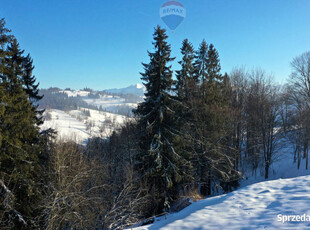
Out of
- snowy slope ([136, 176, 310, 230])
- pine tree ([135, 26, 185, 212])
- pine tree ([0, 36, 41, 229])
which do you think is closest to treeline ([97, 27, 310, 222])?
pine tree ([135, 26, 185, 212])

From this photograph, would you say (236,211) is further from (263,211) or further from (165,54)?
(165,54)

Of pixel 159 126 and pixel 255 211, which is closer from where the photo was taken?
pixel 255 211

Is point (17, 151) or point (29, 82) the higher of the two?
point (29, 82)

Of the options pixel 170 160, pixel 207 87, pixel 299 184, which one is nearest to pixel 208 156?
pixel 170 160

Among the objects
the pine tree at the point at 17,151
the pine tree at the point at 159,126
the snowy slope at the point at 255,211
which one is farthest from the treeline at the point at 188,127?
the pine tree at the point at 17,151

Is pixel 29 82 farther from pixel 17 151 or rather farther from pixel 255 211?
pixel 255 211

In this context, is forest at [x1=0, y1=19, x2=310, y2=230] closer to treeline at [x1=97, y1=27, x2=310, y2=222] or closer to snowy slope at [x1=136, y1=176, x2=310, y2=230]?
treeline at [x1=97, y1=27, x2=310, y2=222]

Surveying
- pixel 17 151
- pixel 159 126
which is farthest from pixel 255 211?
pixel 17 151

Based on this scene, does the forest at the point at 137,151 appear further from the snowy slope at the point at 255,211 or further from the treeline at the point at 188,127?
the snowy slope at the point at 255,211
